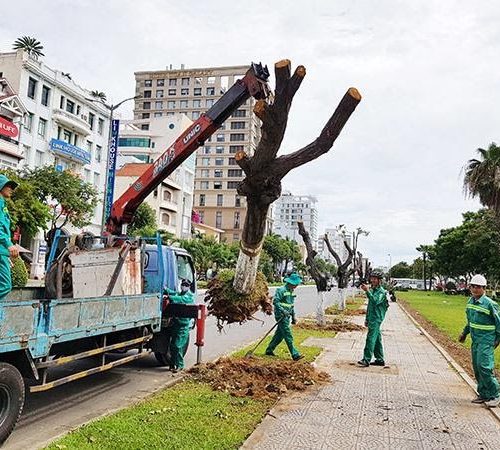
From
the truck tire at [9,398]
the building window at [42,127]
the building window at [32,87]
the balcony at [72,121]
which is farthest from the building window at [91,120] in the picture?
the truck tire at [9,398]

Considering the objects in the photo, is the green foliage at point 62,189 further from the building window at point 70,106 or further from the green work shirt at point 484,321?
the green work shirt at point 484,321

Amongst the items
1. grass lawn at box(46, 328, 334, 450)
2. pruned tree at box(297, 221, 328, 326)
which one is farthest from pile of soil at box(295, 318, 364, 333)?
grass lawn at box(46, 328, 334, 450)

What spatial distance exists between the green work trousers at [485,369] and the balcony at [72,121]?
120 feet

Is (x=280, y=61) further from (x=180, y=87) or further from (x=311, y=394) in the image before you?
(x=180, y=87)

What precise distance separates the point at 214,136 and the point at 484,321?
9190 centimetres

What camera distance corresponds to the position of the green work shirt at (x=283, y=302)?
33.4ft

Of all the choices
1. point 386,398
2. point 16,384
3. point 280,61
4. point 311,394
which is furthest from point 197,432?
point 280,61

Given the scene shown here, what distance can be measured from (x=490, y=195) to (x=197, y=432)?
3031cm

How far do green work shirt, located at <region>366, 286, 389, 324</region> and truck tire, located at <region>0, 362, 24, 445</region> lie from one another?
7.02 m

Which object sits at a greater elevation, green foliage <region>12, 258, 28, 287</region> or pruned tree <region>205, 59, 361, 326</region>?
pruned tree <region>205, 59, 361, 326</region>

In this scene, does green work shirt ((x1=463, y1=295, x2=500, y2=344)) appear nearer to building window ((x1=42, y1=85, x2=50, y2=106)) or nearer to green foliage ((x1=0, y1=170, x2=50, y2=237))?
green foliage ((x1=0, y1=170, x2=50, y2=237))

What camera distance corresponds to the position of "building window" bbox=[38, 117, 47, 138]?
3700 cm

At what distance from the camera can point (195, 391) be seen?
7.41 metres

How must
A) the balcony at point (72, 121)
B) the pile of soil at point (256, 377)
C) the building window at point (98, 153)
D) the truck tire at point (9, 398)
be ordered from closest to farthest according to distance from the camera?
the truck tire at point (9, 398) → the pile of soil at point (256, 377) → the balcony at point (72, 121) → the building window at point (98, 153)
